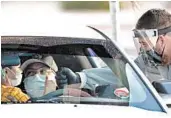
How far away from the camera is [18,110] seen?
3.14 metres

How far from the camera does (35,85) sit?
3650mm

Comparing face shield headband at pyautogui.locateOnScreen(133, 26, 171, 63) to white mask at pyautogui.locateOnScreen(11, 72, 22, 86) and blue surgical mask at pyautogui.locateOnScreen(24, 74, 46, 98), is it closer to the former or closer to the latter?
blue surgical mask at pyautogui.locateOnScreen(24, 74, 46, 98)

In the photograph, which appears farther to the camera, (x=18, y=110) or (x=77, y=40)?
(x=77, y=40)

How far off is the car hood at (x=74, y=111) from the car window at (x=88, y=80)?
136 millimetres

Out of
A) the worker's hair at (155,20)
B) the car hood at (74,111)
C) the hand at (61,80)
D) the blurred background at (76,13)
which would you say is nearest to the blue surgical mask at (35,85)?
the hand at (61,80)

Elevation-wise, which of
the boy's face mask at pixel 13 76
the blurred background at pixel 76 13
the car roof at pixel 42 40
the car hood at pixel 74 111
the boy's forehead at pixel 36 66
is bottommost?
the car hood at pixel 74 111

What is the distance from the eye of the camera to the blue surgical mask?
3587 millimetres

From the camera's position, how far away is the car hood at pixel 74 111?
3055mm

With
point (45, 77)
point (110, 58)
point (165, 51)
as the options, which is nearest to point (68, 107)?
point (45, 77)

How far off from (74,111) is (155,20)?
1609 millimetres

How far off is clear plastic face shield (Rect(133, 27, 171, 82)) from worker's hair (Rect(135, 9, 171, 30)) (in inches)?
2.8

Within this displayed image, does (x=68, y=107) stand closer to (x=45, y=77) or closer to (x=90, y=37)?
(x=45, y=77)

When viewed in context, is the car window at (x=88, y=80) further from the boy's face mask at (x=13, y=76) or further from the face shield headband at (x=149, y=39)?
the face shield headband at (x=149, y=39)

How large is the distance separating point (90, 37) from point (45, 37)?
1.10 feet
